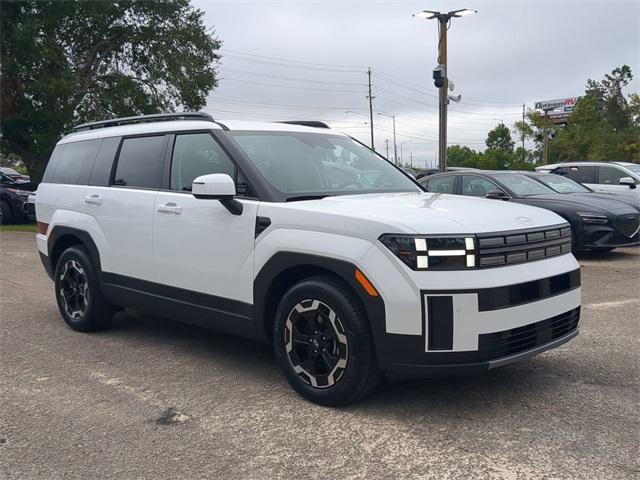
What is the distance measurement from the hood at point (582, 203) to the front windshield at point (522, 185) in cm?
19

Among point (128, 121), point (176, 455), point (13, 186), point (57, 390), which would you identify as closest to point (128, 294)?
point (57, 390)

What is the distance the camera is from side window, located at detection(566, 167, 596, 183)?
1476 cm

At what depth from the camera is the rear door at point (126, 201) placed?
524 centimetres

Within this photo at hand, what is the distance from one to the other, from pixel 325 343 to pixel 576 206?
24.6 feet

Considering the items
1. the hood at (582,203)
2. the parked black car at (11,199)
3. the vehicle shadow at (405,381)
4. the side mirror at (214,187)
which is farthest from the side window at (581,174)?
the parked black car at (11,199)

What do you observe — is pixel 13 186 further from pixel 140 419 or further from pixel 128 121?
pixel 140 419

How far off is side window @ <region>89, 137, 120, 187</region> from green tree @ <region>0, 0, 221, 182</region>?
1578 cm

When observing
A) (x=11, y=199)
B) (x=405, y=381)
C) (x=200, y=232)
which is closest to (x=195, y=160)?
(x=200, y=232)

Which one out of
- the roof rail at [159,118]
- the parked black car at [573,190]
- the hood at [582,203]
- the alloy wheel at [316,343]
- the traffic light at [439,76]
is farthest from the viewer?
the traffic light at [439,76]

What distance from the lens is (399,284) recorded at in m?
3.58

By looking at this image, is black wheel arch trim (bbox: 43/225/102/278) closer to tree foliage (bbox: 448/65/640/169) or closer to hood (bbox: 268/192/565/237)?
hood (bbox: 268/192/565/237)

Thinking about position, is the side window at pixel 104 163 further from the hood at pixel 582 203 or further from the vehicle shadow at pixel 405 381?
the hood at pixel 582 203

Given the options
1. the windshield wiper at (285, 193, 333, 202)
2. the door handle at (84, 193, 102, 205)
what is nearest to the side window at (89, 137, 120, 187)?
the door handle at (84, 193, 102, 205)

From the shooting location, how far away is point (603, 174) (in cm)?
1456
